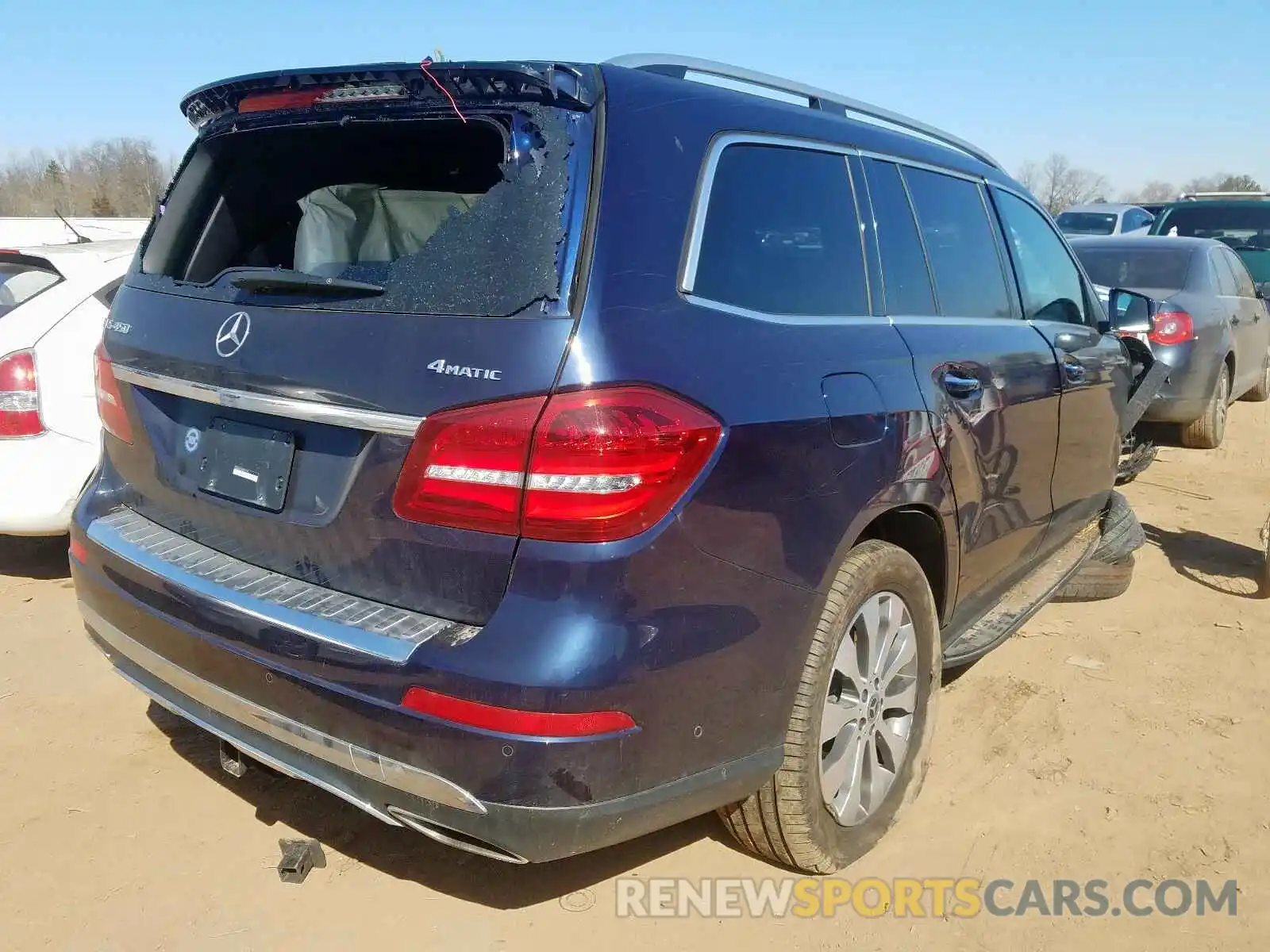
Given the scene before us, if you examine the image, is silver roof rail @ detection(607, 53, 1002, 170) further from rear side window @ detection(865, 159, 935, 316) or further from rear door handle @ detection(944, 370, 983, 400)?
rear door handle @ detection(944, 370, 983, 400)

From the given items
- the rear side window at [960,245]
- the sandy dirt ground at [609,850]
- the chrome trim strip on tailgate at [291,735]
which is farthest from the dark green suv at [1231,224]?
the chrome trim strip on tailgate at [291,735]

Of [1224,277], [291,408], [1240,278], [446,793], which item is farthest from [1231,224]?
[446,793]

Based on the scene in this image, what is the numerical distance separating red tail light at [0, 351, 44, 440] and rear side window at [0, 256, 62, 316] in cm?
29

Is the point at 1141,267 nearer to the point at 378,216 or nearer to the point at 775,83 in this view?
the point at 775,83

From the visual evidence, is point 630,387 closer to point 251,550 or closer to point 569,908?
point 251,550

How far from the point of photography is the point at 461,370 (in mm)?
1909

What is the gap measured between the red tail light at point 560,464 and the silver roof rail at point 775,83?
795 mm

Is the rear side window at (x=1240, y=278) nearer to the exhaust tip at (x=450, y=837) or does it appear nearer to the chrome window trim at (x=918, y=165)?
the chrome window trim at (x=918, y=165)

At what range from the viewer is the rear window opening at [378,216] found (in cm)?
198

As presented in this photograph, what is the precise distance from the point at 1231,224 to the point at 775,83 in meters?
12.4

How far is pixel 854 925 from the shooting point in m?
2.49

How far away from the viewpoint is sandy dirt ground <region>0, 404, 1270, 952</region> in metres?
2.44

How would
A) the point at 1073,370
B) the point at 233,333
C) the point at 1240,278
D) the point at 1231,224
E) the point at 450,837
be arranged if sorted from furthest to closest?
the point at 1231,224 < the point at 1240,278 < the point at 1073,370 < the point at 233,333 < the point at 450,837

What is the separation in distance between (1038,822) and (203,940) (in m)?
2.24
